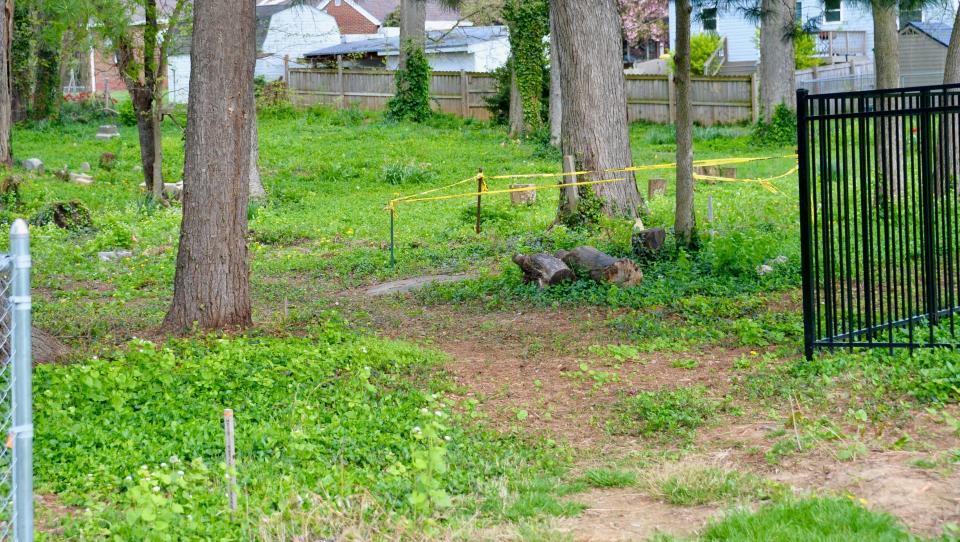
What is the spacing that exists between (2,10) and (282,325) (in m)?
6.64

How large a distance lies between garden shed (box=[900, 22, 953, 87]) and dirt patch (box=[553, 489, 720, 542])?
105 ft

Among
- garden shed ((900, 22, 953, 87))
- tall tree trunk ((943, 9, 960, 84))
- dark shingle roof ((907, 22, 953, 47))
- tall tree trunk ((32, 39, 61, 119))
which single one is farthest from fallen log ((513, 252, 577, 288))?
dark shingle roof ((907, 22, 953, 47))

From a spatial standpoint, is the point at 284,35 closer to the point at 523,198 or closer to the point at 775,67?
the point at 775,67

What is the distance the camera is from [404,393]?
280 inches

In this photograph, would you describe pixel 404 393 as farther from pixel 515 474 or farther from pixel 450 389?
pixel 515 474

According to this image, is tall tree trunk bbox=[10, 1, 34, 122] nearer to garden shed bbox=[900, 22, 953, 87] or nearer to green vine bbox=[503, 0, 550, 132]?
green vine bbox=[503, 0, 550, 132]

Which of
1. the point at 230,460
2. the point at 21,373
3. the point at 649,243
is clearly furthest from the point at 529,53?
the point at 21,373

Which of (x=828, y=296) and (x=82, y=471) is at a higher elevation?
(x=828, y=296)

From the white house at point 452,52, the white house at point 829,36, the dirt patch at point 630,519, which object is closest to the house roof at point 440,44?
the white house at point 452,52

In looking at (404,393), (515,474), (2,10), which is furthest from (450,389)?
(2,10)

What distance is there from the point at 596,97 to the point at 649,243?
3538 millimetres

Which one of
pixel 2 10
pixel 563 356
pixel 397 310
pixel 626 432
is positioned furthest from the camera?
pixel 2 10

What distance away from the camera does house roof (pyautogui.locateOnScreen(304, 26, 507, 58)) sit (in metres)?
43.7

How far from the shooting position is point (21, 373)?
3.63 metres
